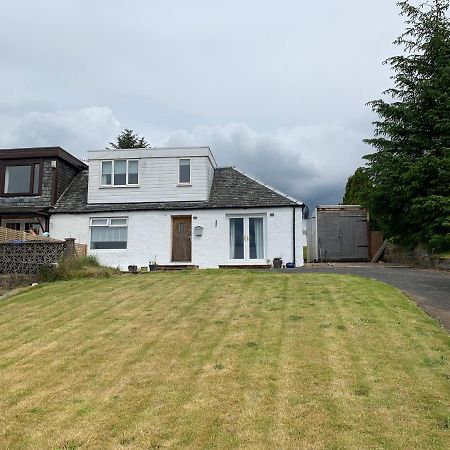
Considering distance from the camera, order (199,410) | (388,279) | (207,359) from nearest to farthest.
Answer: (199,410), (207,359), (388,279)

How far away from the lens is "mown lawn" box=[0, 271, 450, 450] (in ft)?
14.1

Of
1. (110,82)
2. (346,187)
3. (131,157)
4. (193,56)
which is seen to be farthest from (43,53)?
(346,187)

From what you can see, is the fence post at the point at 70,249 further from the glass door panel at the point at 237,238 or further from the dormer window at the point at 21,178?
the glass door panel at the point at 237,238

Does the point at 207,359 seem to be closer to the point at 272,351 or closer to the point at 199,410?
the point at 272,351

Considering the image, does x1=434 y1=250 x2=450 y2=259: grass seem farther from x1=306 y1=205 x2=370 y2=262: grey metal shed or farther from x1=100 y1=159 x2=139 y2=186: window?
x1=100 y1=159 x2=139 y2=186: window

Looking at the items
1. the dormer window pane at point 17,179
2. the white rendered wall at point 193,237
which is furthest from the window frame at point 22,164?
the white rendered wall at point 193,237

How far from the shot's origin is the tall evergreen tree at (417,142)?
19.2m

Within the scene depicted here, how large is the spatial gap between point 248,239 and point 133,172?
660 cm

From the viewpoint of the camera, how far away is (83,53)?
1577 cm

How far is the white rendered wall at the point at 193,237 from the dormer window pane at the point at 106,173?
5.96 feet

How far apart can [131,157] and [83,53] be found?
6818 millimetres

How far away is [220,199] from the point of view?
837 inches

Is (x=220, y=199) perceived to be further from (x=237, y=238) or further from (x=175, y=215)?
(x=175, y=215)

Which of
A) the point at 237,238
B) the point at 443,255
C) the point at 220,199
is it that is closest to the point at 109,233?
the point at 220,199
